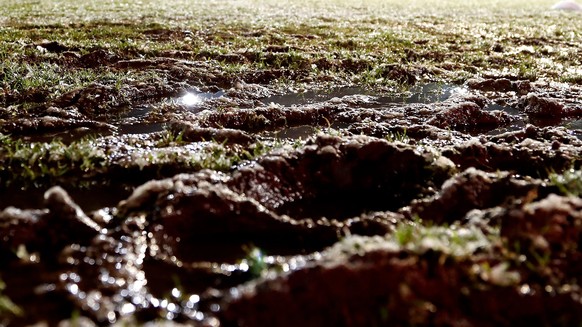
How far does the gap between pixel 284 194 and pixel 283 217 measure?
546 mm

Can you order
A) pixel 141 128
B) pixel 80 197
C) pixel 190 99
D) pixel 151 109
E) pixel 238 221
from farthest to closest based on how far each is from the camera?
1. pixel 190 99
2. pixel 151 109
3. pixel 141 128
4. pixel 80 197
5. pixel 238 221

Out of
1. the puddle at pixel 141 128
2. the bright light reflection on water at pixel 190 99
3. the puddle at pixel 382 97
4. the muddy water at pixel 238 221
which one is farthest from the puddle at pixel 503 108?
the puddle at pixel 141 128

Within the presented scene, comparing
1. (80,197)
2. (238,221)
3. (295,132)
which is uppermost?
(238,221)

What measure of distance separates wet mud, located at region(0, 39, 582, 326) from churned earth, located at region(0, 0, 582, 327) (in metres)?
0.02

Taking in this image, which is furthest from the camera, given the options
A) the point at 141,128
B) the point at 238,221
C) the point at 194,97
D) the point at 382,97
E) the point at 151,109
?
the point at 382,97

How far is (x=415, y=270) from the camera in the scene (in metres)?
2.55

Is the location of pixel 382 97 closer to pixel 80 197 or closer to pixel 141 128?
pixel 141 128

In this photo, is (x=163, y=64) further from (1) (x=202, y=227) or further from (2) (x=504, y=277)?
(2) (x=504, y=277)

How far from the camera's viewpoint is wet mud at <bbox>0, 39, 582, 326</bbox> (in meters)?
2.55

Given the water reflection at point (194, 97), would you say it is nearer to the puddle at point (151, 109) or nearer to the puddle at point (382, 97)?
the puddle at point (151, 109)

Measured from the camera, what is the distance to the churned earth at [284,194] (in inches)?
101

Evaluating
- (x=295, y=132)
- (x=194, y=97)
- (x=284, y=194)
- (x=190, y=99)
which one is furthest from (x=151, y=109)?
(x=284, y=194)

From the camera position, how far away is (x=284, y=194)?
166 inches

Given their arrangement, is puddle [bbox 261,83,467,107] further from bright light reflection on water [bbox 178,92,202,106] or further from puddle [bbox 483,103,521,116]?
bright light reflection on water [bbox 178,92,202,106]
